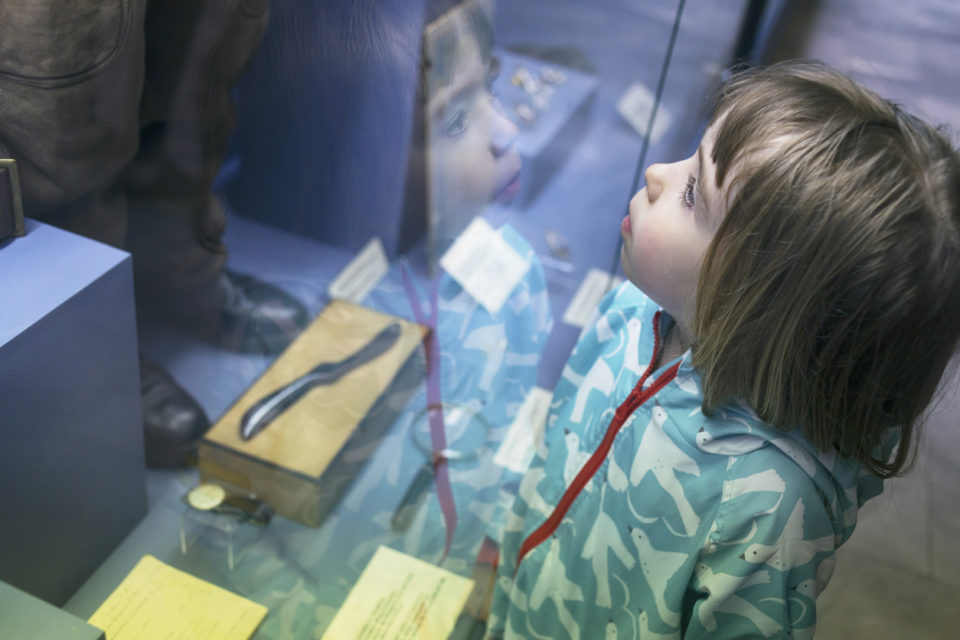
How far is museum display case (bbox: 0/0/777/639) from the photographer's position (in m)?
0.74

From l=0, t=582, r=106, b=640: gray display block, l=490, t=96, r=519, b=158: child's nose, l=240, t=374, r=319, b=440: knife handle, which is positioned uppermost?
l=490, t=96, r=519, b=158: child's nose

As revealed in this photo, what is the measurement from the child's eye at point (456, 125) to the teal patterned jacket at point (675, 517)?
30 centimetres

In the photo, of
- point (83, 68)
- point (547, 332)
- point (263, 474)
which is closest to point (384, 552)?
point (263, 474)

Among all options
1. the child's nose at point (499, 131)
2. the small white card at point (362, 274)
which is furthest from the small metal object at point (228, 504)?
the child's nose at point (499, 131)

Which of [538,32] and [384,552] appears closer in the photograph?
[384,552]

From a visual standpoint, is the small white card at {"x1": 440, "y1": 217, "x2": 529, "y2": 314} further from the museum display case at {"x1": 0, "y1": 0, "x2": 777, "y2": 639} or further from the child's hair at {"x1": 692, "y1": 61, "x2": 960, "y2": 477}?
the child's hair at {"x1": 692, "y1": 61, "x2": 960, "y2": 477}

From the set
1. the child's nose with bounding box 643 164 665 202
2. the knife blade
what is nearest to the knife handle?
the knife blade

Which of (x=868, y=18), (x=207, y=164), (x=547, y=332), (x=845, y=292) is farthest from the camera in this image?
(x=868, y=18)

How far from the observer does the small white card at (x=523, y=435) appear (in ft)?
3.54

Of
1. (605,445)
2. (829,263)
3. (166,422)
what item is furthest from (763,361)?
(166,422)

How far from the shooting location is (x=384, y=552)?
2.94ft

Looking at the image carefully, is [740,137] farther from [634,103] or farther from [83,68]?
[634,103]

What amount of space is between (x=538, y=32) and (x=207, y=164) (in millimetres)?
610

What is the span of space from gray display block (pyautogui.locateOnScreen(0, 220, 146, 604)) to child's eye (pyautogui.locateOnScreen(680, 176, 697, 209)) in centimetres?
48
